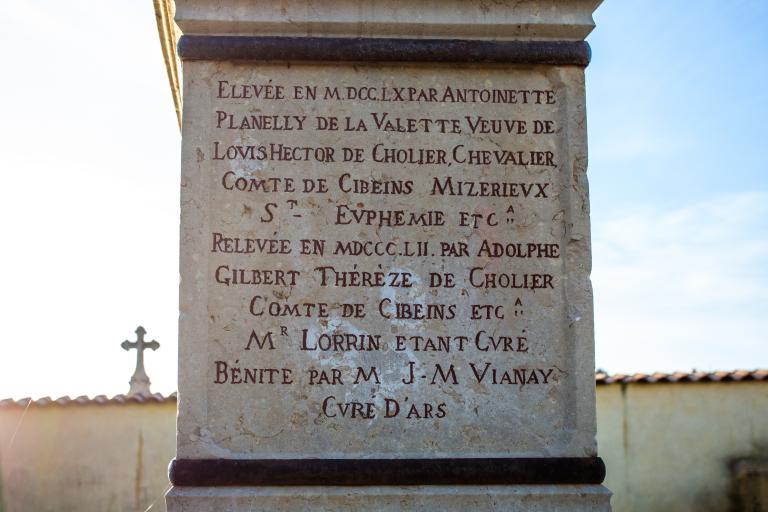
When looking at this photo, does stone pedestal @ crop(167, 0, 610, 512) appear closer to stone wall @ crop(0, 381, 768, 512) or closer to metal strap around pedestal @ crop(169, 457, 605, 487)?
metal strap around pedestal @ crop(169, 457, 605, 487)

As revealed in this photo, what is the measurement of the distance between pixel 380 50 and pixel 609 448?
678cm

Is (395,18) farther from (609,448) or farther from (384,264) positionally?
(609,448)

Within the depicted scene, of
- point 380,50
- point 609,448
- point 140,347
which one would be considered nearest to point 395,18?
point 380,50

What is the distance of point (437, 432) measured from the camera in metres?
3.24

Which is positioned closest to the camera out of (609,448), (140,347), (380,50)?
(380,50)

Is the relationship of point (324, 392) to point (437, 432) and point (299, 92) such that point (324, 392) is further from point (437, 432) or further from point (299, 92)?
point (299, 92)

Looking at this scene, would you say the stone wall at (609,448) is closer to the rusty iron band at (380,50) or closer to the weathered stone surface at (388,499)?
the weathered stone surface at (388,499)

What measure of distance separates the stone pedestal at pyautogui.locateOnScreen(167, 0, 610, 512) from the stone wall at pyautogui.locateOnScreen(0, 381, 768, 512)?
6.16m

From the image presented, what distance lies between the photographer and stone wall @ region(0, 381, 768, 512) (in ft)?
29.5

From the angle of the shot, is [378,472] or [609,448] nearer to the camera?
[378,472]

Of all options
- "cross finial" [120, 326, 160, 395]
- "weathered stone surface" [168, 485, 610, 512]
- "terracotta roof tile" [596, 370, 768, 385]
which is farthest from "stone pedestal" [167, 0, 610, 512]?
"cross finial" [120, 326, 160, 395]

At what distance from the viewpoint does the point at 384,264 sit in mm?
3322

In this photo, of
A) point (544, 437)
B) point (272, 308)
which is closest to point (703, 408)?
point (544, 437)

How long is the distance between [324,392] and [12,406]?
7157 millimetres
